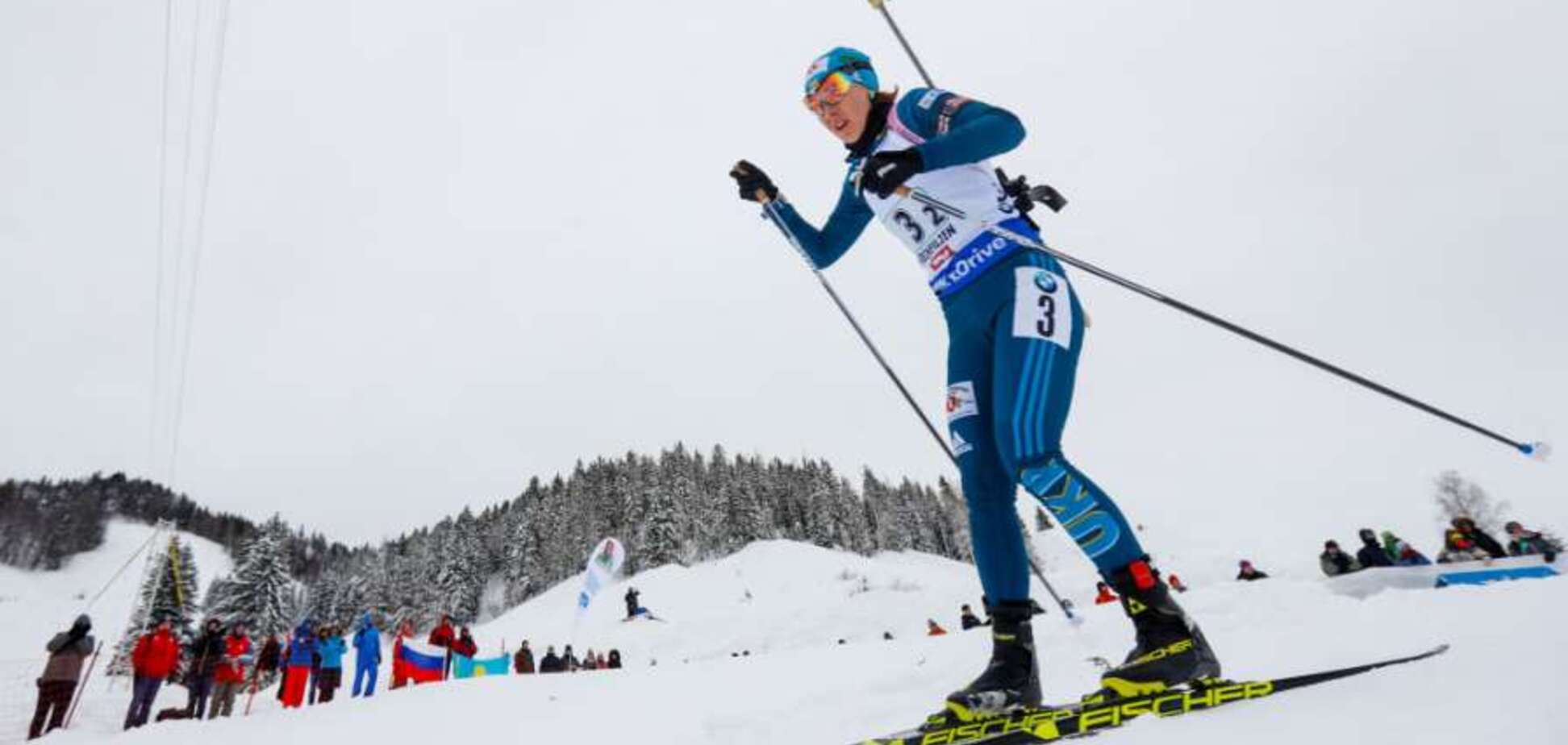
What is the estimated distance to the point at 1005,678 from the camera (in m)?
2.53

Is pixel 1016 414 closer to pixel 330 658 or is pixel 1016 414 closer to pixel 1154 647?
pixel 1154 647

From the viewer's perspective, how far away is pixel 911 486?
85.8m

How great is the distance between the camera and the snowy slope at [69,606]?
1922cm

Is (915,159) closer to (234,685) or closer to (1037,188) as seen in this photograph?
(1037,188)

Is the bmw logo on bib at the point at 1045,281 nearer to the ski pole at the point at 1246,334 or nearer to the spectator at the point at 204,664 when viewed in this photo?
the ski pole at the point at 1246,334

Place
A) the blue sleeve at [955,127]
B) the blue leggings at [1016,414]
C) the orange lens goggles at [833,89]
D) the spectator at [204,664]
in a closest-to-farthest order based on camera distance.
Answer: the blue leggings at [1016,414], the blue sleeve at [955,127], the orange lens goggles at [833,89], the spectator at [204,664]

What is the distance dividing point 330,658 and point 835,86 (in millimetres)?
16866

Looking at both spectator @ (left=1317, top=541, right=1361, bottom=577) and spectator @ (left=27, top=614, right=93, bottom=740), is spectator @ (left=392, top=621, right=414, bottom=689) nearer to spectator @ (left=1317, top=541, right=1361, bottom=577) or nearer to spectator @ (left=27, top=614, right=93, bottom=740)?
spectator @ (left=27, top=614, right=93, bottom=740)

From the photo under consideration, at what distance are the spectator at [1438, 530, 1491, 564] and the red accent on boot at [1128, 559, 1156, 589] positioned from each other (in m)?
12.5

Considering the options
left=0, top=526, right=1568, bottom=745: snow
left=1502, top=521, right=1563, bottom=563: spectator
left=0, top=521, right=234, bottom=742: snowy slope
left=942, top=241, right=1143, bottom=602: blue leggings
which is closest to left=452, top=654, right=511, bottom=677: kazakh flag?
left=0, top=526, right=1568, bottom=745: snow

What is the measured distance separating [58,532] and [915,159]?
153128mm

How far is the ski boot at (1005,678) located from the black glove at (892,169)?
1.57 m

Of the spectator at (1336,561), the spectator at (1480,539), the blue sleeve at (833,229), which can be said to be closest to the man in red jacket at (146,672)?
the blue sleeve at (833,229)

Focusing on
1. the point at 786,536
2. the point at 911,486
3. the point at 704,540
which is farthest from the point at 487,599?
the point at 911,486
